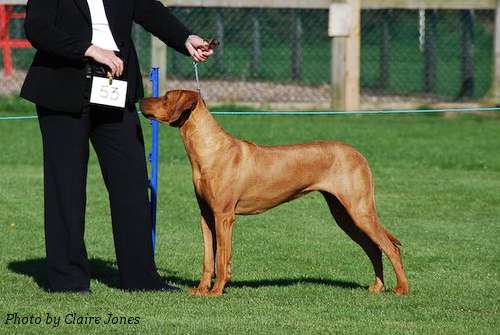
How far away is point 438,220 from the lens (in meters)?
10.8

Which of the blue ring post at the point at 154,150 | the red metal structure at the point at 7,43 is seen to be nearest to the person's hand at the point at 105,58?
the blue ring post at the point at 154,150

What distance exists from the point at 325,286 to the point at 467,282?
99 centimetres

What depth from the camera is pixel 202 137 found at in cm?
744

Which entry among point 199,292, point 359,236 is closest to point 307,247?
point 359,236

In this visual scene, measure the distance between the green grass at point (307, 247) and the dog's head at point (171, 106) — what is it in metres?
1.12

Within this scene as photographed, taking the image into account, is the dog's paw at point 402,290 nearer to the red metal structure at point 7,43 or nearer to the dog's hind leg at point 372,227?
the dog's hind leg at point 372,227

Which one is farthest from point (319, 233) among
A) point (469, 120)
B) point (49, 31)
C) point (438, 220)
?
point (469, 120)

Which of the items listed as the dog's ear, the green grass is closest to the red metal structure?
the green grass

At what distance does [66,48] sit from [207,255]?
63.1 inches

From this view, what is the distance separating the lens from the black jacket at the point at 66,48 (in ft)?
23.6

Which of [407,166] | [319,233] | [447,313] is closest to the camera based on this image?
[447,313]

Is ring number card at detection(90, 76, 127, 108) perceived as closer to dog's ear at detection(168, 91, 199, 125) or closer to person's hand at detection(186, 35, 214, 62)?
dog's ear at detection(168, 91, 199, 125)

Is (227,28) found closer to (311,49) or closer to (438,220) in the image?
(311,49)

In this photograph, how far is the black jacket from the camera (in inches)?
283
